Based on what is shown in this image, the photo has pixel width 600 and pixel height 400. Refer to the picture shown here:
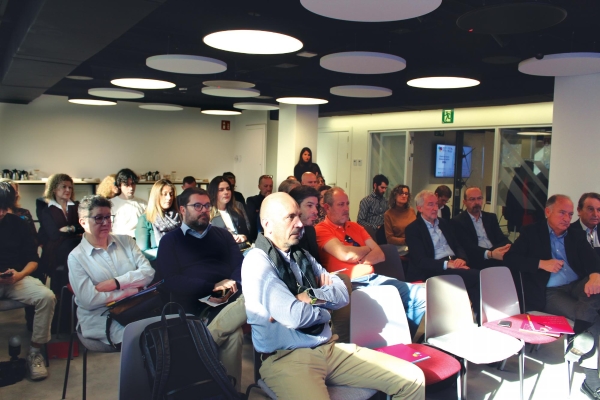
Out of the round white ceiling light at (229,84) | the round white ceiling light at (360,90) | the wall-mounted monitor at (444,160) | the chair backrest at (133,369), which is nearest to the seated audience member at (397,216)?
the round white ceiling light at (360,90)

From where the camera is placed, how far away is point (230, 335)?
2.86m

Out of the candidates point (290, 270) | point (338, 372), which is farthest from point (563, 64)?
point (338, 372)

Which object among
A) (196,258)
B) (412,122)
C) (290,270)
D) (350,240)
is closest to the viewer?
(290,270)

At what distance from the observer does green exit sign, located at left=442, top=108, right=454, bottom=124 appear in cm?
990

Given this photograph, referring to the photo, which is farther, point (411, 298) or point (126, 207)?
point (126, 207)

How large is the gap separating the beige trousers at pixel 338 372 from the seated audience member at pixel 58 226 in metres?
2.46

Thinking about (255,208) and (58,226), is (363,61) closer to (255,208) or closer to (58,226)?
(255,208)

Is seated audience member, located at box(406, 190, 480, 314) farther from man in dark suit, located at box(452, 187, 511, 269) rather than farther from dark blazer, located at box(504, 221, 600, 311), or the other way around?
dark blazer, located at box(504, 221, 600, 311)

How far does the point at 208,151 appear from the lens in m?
13.6

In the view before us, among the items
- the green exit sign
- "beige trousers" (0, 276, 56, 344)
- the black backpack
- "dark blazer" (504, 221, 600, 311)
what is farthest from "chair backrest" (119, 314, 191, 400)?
the green exit sign

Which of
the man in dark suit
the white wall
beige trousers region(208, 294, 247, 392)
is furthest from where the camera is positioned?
the white wall

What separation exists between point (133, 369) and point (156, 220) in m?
2.76

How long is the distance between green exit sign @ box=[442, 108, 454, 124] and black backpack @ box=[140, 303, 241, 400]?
8.60m

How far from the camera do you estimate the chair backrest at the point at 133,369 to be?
2.23 m
